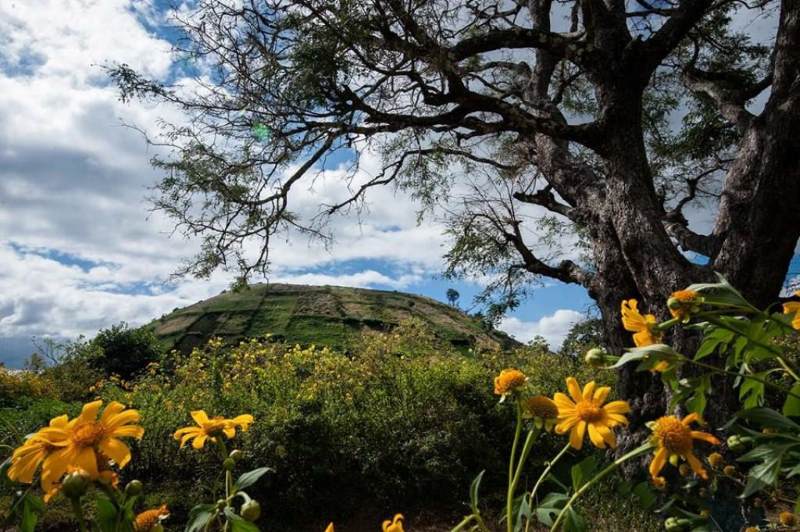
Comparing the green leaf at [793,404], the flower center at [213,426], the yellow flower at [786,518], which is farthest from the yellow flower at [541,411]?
the yellow flower at [786,518]

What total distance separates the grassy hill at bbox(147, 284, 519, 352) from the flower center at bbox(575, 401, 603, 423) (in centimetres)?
2427

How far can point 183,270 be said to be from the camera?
6051 mm

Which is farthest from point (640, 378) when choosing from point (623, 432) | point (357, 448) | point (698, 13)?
point (698, 13)

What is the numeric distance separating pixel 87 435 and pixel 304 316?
30.9 m

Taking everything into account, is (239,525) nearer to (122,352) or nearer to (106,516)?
(106,516)

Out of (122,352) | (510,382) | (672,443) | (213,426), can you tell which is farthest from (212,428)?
(122,352)

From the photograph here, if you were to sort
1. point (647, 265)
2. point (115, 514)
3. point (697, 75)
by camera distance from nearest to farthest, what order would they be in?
point (115, 514) → point (647, 265) → point (697, 75)

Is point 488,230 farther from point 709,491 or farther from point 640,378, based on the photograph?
point 709,491

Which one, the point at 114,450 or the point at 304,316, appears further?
the point at 304,316

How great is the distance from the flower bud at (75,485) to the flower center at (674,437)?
0.83 metres

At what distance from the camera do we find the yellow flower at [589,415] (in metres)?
0.88

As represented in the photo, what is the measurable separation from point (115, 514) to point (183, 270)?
18.9 ft

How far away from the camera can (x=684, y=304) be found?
38.0 inches

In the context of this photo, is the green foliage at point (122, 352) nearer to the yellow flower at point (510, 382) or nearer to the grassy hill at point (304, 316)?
the grassy hill at point (304, 316)
